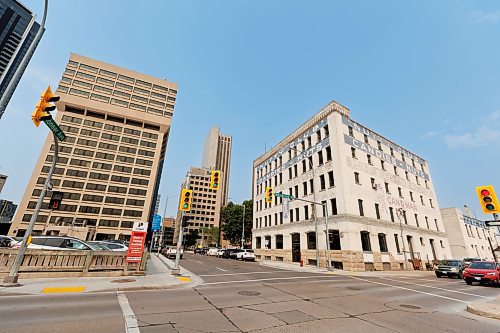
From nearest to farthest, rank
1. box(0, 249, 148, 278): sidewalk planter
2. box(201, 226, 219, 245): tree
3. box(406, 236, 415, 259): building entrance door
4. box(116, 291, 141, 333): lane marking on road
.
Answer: box(116, 291, 141, 333): lane marking on road
box(0, 249, 148, 278): sidewalk planter
box(406, 236, 415, 259): building entrance door
box(201, 226, 219, 245): tree

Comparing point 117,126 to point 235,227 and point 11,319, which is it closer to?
point 235,227

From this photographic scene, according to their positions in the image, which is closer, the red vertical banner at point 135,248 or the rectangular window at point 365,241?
the red vertical banner at point 135,248

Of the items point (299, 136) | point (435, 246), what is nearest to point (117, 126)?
point (299, 136)

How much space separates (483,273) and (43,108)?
26.9 meters

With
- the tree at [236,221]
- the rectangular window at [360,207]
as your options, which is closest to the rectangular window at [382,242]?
Answer: the rectangular window at [360,207]

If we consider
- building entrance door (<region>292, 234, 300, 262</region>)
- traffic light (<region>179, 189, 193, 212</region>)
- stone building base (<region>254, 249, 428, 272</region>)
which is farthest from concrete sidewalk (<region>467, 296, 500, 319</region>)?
building entrance door (<region>292, 234, 300, 262</region>)

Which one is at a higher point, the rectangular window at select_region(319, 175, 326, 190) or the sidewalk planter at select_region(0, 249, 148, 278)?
the rectangular window at select_region(319, 175, 326, 190)

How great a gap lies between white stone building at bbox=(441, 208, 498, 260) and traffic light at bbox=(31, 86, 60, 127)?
213 ft

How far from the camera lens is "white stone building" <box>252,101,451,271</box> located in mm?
26875

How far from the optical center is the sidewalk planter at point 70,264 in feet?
38.1

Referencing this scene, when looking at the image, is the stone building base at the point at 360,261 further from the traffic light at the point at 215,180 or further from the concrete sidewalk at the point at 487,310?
the traffic light at the point at 215,180

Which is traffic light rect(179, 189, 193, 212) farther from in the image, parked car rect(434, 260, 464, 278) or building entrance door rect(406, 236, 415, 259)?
building entrance door rect(406, 236, 415, 259)

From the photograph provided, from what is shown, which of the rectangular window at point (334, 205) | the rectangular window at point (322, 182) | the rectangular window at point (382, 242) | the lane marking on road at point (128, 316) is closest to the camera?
the lane marking on road at point (128, 316)

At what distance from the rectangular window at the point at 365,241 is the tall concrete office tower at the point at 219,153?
142242 mm
